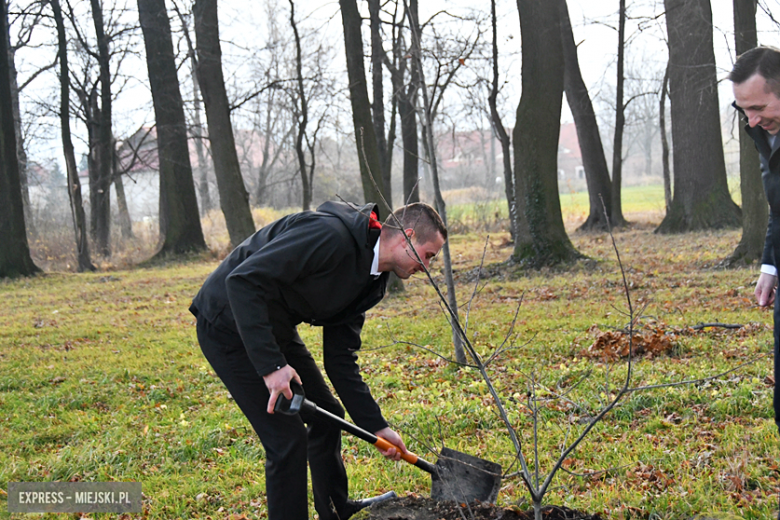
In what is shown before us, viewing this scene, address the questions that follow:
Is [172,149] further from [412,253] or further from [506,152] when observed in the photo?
[412,253]

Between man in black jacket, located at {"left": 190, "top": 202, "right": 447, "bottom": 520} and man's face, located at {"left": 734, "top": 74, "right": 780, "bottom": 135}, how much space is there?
50.9 inches

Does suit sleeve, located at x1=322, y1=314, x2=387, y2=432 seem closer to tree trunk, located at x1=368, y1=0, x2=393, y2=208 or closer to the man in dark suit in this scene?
the man in dark suit

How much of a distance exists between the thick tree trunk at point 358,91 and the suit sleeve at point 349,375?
6.11 m

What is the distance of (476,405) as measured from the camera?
474 centimetres

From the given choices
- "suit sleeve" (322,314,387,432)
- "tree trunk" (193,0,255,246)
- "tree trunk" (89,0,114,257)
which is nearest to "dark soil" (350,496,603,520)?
"suit sleeve" (322,314,387,432)

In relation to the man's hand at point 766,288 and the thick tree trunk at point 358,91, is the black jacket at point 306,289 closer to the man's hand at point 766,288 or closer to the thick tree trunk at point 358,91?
the man's hand at point 766,288

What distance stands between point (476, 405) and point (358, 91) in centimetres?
628

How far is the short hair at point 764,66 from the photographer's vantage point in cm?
220

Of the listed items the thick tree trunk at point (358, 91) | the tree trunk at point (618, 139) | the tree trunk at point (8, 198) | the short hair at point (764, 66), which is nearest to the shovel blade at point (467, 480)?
the short hair at point (764, 66)

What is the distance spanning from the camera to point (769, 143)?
231 cm

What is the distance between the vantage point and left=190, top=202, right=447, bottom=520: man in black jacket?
8.69 ft

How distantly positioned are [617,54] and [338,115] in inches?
332

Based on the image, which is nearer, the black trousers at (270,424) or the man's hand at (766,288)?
the man's hand at (766,288)

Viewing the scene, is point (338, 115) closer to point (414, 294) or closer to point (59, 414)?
point (414, 294)
